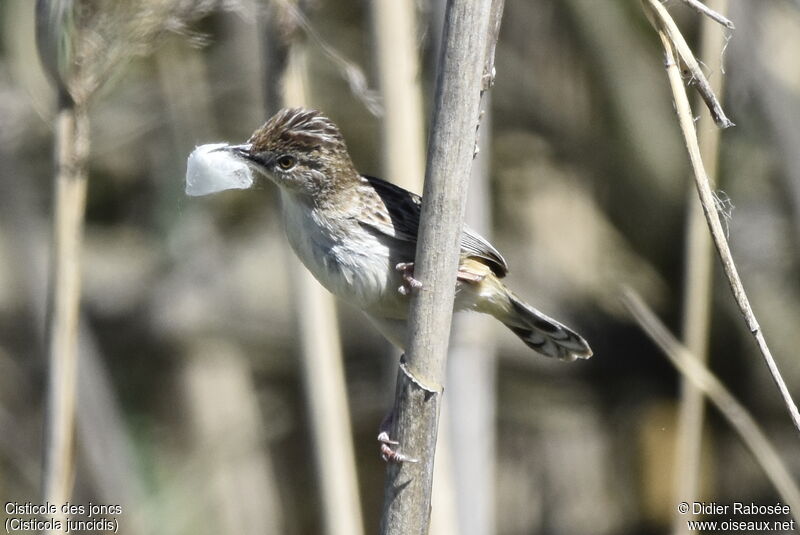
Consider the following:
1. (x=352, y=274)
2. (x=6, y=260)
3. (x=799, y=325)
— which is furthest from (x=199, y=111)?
(x=799, y=325)

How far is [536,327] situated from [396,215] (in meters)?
0.58

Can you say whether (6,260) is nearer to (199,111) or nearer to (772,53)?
(199,111)

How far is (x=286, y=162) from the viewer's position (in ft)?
7.39

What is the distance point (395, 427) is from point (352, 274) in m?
0.53

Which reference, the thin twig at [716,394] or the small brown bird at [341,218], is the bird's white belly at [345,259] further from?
the thin twig at [716,394]

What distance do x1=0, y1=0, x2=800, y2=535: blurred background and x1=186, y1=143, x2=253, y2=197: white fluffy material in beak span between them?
187 cm

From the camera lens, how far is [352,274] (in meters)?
2.22

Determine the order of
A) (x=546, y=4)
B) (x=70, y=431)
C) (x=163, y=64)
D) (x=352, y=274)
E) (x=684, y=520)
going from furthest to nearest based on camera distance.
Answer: (x=546, y=4) → (x=163, y=64) → (x=684, y=520) → (x=352, y=274) → (x=70, y=431)

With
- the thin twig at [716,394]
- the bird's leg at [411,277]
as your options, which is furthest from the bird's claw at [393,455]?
the thin twig at [716,394]

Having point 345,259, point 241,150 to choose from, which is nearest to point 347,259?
point 345,259

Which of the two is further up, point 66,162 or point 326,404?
point 66,162

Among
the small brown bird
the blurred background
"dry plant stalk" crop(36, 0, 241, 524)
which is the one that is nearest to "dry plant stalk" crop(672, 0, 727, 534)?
the small brown bird

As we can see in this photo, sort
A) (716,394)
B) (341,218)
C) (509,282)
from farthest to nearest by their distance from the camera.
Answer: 1. (509,282)
2. (716,394)
3. (341,218)

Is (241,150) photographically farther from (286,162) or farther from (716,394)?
(716,394)
